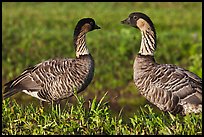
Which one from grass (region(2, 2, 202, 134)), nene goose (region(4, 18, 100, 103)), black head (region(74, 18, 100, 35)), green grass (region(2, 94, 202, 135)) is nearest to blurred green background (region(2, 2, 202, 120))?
grass (region(2, 2, 202, 134))

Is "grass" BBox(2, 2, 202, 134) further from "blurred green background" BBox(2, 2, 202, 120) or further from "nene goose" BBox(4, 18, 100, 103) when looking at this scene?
"nene goose" BBox(4, 18, 100, 103)

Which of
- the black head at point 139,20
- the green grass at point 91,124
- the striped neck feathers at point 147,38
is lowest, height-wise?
the green grass at point 91,124

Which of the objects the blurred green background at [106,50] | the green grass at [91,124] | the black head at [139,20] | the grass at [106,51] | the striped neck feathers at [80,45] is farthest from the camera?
the blurred green background at [106,50]

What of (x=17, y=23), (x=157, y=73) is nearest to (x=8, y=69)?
(x=17, y=23)

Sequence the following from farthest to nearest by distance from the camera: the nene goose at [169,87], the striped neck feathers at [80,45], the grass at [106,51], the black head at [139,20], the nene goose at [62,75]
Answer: the grass at [106,51] → the striped neck feathers at [80,45] → the nene goose at [62,75] → the black head at [139,20] → the nene goose at [169,87]

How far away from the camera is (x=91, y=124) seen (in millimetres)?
6508

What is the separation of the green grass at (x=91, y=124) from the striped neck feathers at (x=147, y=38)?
3.80 ft

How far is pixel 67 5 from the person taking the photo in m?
29.2

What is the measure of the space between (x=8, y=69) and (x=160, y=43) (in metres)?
4.37

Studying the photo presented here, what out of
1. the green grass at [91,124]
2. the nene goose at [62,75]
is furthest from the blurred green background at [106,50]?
the green grass at [91,124]

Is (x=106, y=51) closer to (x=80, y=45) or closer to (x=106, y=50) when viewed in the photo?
(x=106, y=50)

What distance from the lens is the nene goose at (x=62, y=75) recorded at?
8.10 meters

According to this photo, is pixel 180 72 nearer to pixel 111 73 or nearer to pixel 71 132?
pixel 71 132

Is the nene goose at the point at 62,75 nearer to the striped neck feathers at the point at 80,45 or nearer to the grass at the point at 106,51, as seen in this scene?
the striped neck feathers at the point at 80,45
